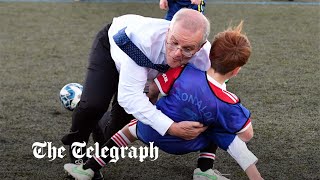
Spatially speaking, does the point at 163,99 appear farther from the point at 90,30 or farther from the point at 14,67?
the point at 90,30

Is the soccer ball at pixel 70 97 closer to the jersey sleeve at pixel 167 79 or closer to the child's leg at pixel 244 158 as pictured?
the jersey sleeve at pixel 167 79

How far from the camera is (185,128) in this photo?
10.5 ft

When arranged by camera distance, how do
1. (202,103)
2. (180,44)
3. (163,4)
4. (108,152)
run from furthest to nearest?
1. (163,4)
2. (108,152)
3. (202,103)
4. (180,44)

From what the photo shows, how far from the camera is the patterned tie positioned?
10.3ft

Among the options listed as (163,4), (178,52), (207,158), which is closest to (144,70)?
(178,52)

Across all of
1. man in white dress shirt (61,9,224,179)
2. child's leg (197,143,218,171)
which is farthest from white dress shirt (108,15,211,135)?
child's leg (197,143,218,171)

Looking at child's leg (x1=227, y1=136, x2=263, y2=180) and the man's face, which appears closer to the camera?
the man's face

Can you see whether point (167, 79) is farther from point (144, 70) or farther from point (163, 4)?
point (163, 4)

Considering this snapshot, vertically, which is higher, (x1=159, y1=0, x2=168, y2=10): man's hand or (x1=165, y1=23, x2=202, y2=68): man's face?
(x1=165, y1=23, x2=202, y2=68): man's face

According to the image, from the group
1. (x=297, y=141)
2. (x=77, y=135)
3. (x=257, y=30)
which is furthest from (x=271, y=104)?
(x=257, y=30)

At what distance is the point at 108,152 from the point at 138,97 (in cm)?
47

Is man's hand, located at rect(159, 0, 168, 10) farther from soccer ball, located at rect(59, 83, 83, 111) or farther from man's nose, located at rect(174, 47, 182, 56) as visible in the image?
man's nose, located at rect(174, 47, 182, 56)

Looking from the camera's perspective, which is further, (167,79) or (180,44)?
(167,79)

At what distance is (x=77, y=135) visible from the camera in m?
3.62
